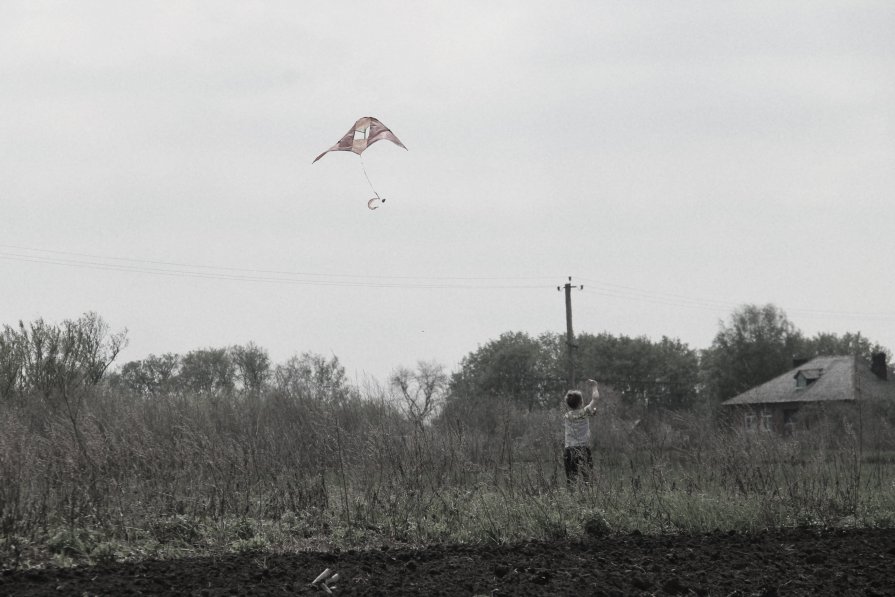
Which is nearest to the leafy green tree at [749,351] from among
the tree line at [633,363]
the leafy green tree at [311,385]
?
the tree line at [633,363]

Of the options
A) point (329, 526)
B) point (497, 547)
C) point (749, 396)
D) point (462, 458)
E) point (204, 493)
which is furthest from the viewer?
point (749, 396)

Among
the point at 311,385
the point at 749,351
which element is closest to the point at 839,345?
the point at 749,351

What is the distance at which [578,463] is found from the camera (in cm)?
1099

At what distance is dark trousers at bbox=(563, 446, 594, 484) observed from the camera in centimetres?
1098

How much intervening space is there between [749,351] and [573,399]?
61.8 m

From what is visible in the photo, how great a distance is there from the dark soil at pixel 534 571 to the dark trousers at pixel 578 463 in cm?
214

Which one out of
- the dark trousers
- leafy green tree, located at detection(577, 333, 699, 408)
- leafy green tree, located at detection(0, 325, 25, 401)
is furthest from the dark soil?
leafy green tree, located at detection(577, 333, 699, 408)

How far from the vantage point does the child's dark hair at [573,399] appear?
12.0 meters

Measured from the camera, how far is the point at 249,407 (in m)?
22.1

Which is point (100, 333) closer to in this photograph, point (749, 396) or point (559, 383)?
point (749, 396)

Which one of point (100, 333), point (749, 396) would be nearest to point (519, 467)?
point (100, 333)

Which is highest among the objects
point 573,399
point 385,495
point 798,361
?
point 798,361

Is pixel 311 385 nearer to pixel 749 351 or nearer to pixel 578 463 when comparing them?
pixel 578 463

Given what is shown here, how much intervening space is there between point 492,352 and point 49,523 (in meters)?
71.3
